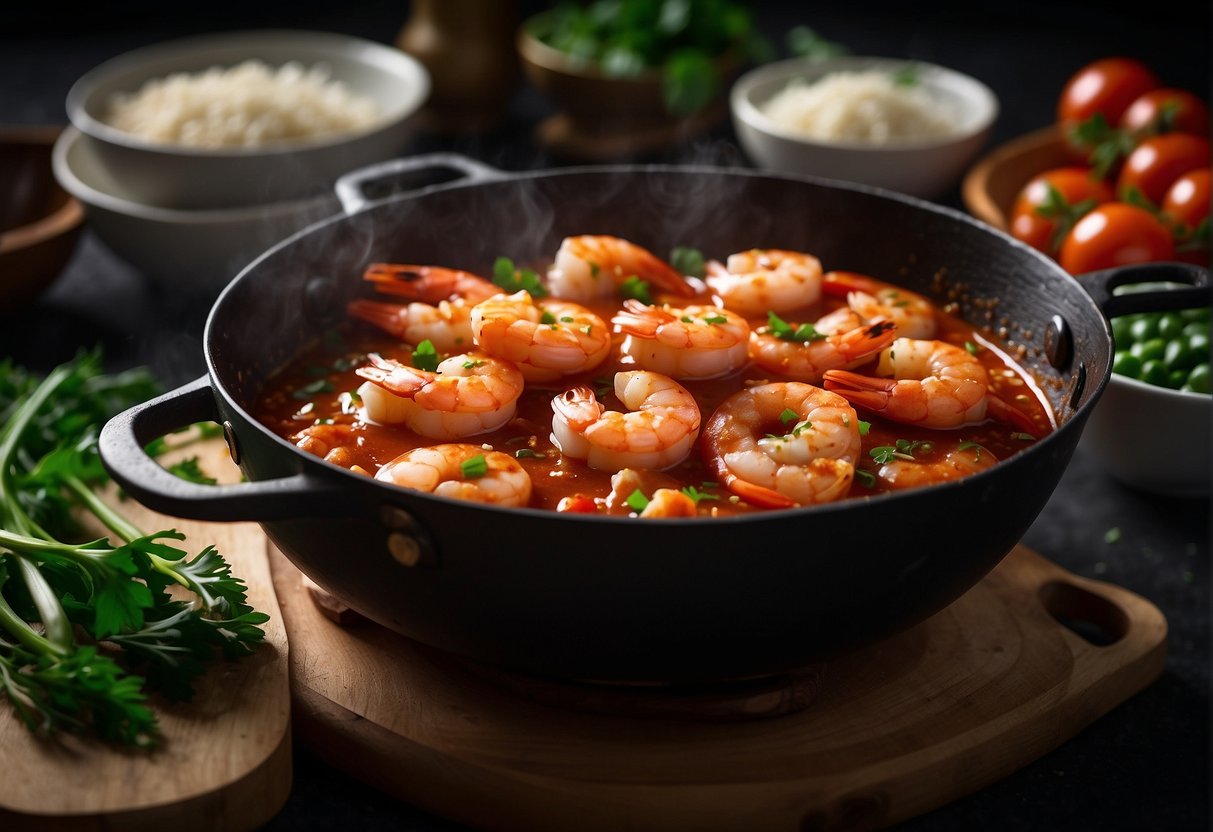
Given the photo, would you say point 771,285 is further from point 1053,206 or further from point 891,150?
point 891,150

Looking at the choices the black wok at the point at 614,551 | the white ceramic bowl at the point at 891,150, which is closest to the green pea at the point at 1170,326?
the black wok at the point at 614,551

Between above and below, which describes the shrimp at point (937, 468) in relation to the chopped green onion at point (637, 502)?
above

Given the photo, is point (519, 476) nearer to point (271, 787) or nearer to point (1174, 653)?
point (271, 787)

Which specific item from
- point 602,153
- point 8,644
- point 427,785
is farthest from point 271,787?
point 602,153

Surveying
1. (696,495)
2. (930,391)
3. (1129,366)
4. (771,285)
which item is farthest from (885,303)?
(696,495)

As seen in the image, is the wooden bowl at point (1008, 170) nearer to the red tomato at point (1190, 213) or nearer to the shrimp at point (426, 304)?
the red tomato at point (1190, 213)

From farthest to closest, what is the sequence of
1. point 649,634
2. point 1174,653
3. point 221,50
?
point 221,50 < point 1174,653 < point 649,634

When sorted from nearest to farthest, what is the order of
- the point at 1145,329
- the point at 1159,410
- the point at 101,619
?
the point at 101,619
the point at 1159,410
the point at 1145,329
